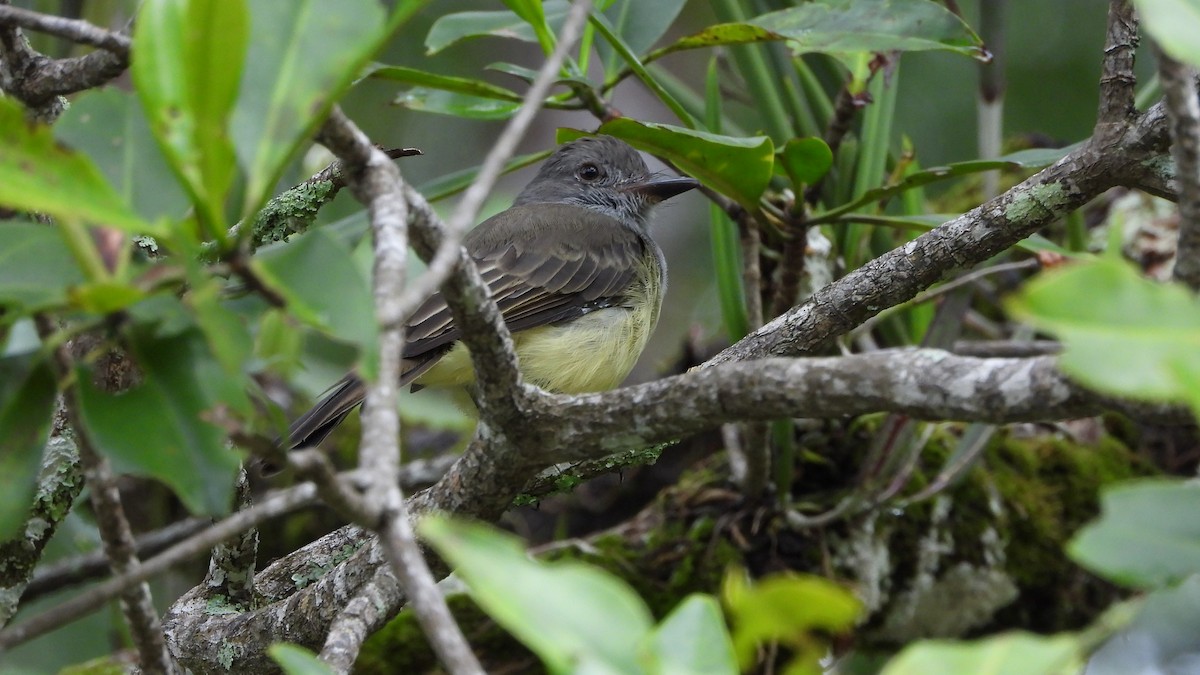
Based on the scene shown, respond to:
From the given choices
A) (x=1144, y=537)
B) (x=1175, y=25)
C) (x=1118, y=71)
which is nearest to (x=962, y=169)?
(x=1118, y=71)

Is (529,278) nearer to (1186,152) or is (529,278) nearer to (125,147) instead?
(125,147)

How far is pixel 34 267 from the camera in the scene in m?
1.56

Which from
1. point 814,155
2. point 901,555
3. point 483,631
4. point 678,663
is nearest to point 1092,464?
point 901,555

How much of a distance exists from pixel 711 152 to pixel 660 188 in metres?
2.21

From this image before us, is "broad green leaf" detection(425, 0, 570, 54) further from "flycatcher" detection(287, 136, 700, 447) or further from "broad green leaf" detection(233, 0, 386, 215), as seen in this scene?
"broad green leaf" detection(233, 0, 386, 215)

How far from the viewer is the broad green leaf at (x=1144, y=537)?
1.25m

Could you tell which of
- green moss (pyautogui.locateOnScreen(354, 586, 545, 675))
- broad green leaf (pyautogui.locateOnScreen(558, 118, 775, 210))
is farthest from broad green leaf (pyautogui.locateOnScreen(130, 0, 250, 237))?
green moss (pyautogui.locateOnScreen(354, 586, 545, 675))

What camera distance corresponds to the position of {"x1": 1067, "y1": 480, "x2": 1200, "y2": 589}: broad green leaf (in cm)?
125

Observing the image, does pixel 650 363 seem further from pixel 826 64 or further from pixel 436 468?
pixel 826 64

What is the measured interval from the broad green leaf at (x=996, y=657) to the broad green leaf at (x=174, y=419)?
89 centimetres

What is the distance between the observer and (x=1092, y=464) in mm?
4684

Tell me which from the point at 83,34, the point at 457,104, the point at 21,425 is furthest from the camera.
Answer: the point at 457,104

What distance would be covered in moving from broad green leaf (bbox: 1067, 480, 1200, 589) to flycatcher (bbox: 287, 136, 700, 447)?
8.97ft

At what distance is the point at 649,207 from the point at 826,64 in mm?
1315
